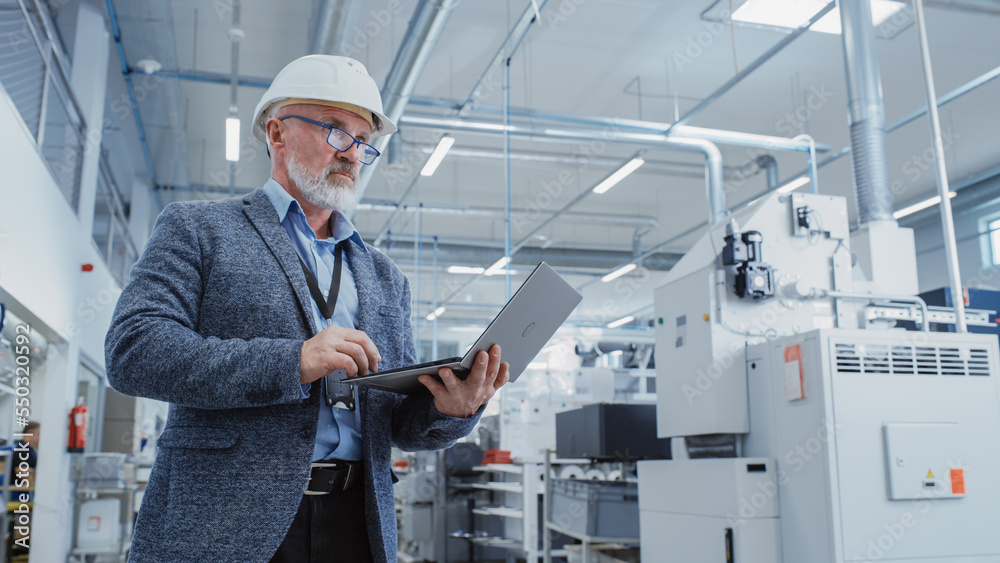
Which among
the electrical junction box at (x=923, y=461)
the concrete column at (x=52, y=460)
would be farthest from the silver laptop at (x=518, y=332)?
the concrete column at (x=52, y=460)

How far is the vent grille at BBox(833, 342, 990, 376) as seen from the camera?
2617 millimetres

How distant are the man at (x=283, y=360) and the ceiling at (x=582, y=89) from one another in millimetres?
4216

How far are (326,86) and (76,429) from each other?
18.4 ft

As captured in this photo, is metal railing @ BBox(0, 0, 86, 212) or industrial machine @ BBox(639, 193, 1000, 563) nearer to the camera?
industrial machine @ BBox(639, 193, 1000, 563)

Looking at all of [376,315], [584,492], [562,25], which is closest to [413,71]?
[562,25]

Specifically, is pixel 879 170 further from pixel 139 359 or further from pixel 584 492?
pixel 139 359

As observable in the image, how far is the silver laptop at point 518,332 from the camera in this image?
1.12 m

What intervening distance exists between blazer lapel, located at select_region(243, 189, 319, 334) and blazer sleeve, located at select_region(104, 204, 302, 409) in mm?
133

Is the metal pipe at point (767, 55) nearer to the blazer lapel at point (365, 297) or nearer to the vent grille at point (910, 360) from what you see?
the vent grille at point (910, 360)

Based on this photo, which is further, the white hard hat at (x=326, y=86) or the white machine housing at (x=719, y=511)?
the white machine housing at (x=719, y=511)

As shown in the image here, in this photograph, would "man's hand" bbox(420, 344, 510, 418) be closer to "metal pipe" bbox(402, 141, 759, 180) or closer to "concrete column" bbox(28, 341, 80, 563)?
"concrete column" bbox(28, 341, 80, 563)

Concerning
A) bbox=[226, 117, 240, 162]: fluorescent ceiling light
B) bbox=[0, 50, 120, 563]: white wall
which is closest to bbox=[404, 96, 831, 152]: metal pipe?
bbox=[226, 117, 240, 162]: fluorescent ceiling light

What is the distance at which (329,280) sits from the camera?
1315 millimetres

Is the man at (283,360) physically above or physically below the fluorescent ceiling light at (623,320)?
below
